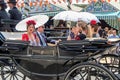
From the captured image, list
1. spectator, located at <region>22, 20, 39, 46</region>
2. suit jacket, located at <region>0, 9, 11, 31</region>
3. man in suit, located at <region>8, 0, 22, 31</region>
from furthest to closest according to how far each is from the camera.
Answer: man in suit, located at <region>8, 0, 22, 31</region>
suit jacket, located at <region>0, 9, 11, 31</region>
spectator, located at <region>22, 20, 39, 46</region>

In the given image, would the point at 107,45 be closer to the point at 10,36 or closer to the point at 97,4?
the point at 10,36

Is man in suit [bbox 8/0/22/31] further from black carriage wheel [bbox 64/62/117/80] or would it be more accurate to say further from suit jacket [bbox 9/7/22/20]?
black carriage wheel [bbox 64/62/117/80]

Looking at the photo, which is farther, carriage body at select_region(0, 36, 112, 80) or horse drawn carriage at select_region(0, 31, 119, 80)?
carriage body at select_region(0, 36, 112, 80)

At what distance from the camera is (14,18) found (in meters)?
8.08

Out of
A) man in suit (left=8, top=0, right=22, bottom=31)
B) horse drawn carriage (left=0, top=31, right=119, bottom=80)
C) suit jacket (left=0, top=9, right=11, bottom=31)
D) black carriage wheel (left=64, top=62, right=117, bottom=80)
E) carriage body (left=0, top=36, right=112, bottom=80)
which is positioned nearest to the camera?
black carriage wheel (left=64, top=62, right=117, bottom=80)

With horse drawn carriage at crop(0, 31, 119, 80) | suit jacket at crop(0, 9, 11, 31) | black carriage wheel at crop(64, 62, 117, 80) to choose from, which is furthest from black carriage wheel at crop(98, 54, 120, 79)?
suit jacket at crop(0, 9, 11, 31)

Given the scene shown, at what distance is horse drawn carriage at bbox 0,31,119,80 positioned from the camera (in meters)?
4.89

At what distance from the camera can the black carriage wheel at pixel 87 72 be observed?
4.55 m

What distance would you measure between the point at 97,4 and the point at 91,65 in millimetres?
14664

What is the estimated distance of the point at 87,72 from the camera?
4793 mm

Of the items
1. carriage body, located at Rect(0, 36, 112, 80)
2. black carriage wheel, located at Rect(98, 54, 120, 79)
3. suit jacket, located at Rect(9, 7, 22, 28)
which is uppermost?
suit jacket, located at Rect(9, 7, 22, 28)

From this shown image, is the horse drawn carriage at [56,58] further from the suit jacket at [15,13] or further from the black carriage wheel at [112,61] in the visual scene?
the suit jacket at [15,13]

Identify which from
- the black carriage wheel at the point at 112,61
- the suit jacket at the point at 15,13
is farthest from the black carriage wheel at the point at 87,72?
the suit jacket at the point at 15,13

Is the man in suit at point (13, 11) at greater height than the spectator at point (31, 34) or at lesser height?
greater
